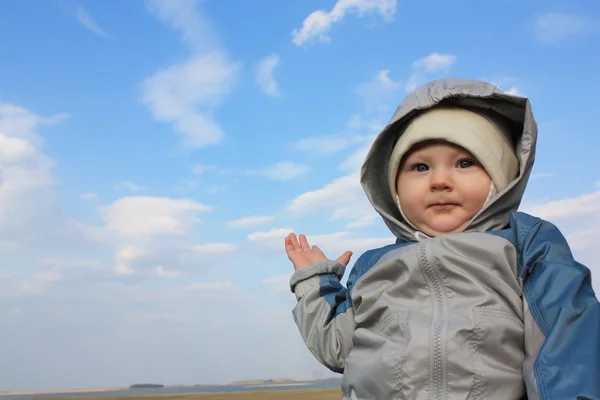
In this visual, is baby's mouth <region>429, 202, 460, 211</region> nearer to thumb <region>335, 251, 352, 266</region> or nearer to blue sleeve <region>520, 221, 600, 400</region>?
blue sleeve <region>520, 221, 600, 400</region>

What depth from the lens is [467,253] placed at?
96.6 inches

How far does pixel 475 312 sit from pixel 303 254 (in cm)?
116

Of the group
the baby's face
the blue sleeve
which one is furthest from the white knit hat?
the blue sleeve

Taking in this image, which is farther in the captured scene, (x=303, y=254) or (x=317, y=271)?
(x=303, y=254)

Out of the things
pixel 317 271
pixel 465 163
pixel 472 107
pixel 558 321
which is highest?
pixel 472 107

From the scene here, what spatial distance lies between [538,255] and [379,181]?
92 cm

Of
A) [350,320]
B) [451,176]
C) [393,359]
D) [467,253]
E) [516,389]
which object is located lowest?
[516,389]

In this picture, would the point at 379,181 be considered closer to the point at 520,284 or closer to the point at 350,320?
the point at 350,320

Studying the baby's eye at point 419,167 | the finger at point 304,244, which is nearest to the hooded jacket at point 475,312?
the baby's eye at point 419,167

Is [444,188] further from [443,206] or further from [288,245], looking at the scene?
[288,245]

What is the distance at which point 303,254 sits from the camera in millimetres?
3291

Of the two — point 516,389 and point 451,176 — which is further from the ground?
point 451,176

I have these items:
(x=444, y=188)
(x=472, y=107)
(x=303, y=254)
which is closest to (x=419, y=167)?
(x=444, y=188)

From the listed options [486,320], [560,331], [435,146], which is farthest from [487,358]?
[435,146]
